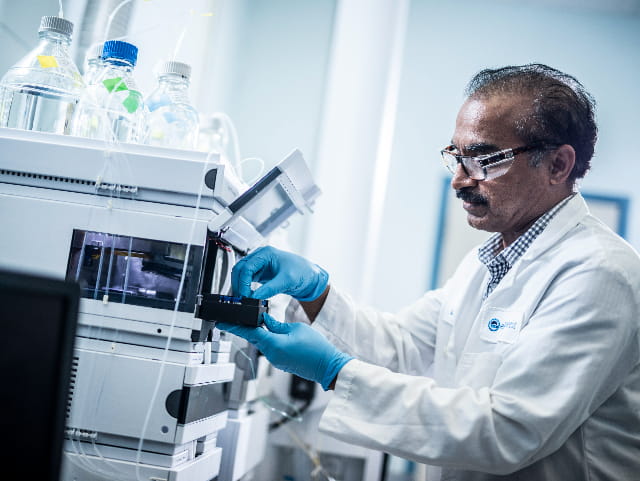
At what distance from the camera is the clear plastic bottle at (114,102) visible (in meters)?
1.06

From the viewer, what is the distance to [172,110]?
136 cm

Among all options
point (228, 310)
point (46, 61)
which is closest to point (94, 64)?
point (46, 61)

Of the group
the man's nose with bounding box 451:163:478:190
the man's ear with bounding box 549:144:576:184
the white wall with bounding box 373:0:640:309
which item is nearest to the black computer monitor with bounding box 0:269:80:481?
the man's nose with bounding box 451:163:478:190

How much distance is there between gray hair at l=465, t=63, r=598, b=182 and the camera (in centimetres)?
124

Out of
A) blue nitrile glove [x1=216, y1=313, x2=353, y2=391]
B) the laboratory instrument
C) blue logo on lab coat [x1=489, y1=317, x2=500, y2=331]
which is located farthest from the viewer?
blue logo on lab coat [x1=489, y1=317, x2=500, y2=331]

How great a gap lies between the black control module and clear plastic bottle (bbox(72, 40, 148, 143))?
0.36m

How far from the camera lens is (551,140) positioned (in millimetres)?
1250

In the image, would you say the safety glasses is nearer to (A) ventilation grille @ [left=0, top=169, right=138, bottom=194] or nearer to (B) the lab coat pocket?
(B) the lab coat pocket

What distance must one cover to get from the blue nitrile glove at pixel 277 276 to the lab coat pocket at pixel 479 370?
381 mm

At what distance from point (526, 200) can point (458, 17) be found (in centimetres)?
225

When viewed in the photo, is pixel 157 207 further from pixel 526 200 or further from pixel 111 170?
pixel 526 200

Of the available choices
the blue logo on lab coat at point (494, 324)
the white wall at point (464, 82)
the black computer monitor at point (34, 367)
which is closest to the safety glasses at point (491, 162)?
the blue logo on lab coat at point (494, 324)

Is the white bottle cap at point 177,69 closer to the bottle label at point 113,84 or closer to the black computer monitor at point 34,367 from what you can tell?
the bottle label at point 113,84

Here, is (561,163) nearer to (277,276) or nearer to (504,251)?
(504,251)
